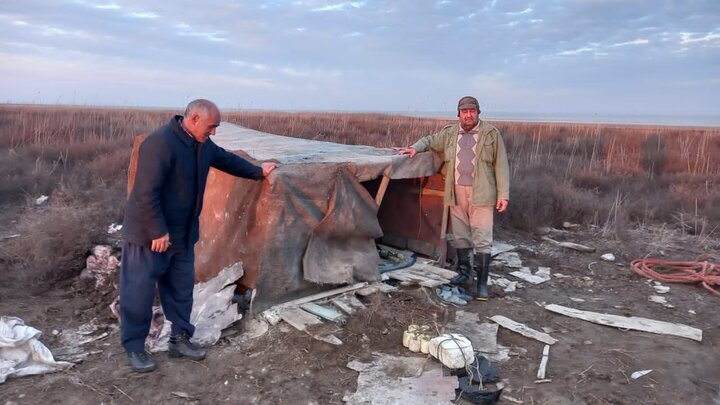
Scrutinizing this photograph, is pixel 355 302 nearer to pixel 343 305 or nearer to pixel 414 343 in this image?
pixel 343 305

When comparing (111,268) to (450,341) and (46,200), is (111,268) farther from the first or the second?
(46,200)

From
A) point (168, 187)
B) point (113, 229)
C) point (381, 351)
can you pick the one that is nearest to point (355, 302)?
point (381, 351)

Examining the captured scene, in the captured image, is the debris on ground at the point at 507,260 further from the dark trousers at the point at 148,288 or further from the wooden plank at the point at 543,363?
the dark trousers at the point at 148,288

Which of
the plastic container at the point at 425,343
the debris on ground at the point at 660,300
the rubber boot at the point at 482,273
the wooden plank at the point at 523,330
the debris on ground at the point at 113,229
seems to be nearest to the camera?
the plastic container at the point at 425,343

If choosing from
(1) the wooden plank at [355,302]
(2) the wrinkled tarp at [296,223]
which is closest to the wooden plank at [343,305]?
(1) the wooden plank at [355,302]

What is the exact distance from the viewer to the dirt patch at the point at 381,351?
→ 3.58 metres

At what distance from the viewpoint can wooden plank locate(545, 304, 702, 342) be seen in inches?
184

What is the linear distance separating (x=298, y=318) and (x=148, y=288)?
126 cm

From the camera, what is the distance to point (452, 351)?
3.80 meters

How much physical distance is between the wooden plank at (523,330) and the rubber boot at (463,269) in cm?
76

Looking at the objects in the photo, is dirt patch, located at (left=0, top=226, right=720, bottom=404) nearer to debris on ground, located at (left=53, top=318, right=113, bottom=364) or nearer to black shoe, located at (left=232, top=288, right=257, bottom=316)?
debris on ground, located at (left=53, top=318, right=113, bottom=364)

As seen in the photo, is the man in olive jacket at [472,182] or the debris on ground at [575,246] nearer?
the man in olive jacket at [472,182]

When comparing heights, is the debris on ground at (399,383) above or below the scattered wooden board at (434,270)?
below

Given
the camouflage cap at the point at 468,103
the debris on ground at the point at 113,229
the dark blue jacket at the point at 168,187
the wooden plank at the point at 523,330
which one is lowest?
the wooden plank at the point at 523,330
